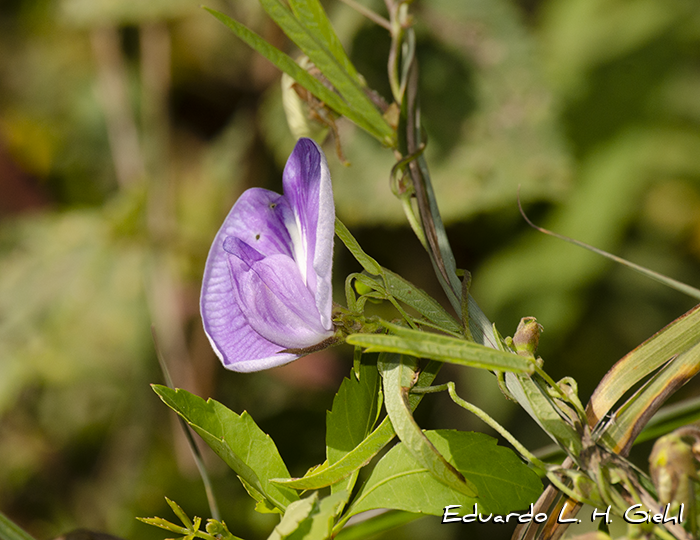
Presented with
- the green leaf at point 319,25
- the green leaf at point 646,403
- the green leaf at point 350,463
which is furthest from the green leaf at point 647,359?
the green leaf at point 319,25

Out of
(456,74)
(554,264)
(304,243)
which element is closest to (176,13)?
(456,74)

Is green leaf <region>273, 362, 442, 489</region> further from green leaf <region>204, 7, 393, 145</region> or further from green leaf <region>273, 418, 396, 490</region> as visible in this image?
green leaf <region>204, 7, 393, 145</region>

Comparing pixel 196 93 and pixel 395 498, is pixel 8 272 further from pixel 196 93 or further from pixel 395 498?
pixel 395 498

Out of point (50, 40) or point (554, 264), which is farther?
point (50, 40)

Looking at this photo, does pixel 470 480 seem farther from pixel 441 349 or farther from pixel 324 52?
pixel 324 52

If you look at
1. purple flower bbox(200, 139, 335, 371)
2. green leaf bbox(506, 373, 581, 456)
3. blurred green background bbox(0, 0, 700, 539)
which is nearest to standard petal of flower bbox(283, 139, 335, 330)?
purple flower bbox(200, 139, 335, 371)

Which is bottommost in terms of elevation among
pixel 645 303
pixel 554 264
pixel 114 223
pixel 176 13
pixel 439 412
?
pixel 645 303
